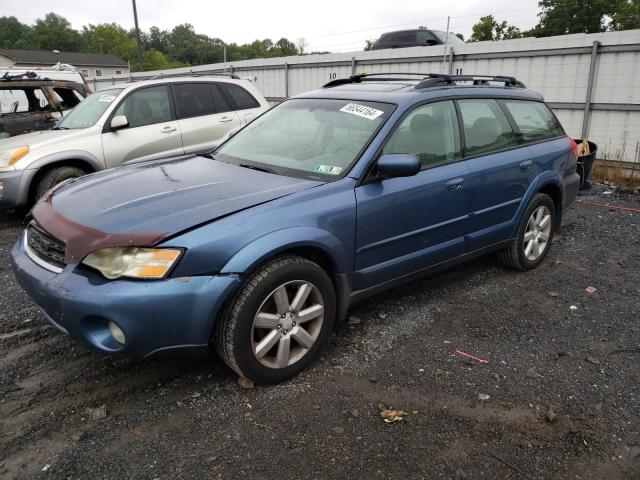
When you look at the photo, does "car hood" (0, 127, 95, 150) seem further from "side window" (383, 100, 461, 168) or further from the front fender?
the front fender

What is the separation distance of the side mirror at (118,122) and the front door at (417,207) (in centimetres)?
420

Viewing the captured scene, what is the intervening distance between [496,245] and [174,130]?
4516 mm

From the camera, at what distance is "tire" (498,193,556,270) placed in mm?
4566

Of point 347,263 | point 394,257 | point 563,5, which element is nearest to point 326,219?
point 347,263

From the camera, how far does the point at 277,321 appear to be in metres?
2.83

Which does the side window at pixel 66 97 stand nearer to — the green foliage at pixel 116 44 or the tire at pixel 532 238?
the tire at pixel 532 238

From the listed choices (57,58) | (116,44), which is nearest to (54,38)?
(116,44)

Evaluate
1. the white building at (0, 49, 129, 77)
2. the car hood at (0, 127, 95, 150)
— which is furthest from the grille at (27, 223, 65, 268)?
the white building at (0, 49, 129, 77)

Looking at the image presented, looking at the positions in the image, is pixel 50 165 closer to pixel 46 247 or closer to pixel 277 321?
pixel 46 247

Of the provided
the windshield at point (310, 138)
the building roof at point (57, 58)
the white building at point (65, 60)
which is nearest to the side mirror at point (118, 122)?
the windshield at point (310, 138)

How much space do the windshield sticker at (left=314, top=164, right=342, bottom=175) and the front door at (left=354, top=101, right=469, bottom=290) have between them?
7.8 inches

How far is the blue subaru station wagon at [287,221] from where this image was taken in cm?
252

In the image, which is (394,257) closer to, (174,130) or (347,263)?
(347,263)

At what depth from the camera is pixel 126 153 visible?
6441 mm
